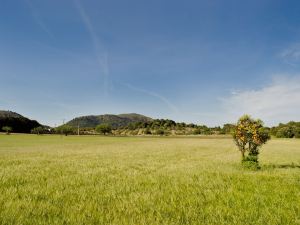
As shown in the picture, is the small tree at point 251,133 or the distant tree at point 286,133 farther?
the distant tree at point 286,133

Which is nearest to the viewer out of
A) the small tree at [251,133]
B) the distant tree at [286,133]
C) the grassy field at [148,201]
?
the grassy field at [148,201]

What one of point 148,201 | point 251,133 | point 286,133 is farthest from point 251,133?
point 286,133

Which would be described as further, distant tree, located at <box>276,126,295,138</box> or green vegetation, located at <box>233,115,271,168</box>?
distant tree, located at <box>276,126,295,138</box>

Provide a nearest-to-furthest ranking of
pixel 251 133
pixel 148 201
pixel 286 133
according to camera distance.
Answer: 1. pixel 148 201
2. pixel 251 133
3. pixel 286 133

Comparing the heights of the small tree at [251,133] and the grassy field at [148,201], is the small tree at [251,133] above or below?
above

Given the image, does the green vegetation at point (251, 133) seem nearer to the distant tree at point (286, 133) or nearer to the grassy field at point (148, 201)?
the grassy field at point (148, 201)

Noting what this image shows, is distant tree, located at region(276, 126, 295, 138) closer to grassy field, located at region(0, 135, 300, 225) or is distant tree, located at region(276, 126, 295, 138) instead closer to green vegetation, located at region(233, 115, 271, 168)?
green vegetation, located at region(233, 115, 271, 168)

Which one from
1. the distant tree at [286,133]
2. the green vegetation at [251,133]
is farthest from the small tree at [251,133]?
the distant tree at [286,133]

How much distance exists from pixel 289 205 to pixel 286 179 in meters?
6.16

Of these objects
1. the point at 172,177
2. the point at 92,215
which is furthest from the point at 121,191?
the point at 172,177

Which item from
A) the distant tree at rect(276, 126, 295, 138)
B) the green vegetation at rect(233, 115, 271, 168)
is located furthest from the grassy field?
the distant tree at rect(276, 126, 295, 138)

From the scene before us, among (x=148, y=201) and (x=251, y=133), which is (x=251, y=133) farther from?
(x=148, y=201)

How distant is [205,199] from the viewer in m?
9.91

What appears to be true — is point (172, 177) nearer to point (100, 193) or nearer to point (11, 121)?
point (100, 193)
